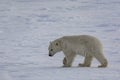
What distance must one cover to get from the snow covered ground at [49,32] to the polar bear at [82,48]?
18cm

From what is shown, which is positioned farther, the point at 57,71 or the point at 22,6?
the point at 22,6

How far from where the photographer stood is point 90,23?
802 inches

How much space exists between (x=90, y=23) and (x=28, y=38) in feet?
14.8

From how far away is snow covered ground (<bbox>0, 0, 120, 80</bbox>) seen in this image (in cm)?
948

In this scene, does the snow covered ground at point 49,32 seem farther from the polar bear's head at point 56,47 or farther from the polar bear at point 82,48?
the polar bear's head at point 56,47

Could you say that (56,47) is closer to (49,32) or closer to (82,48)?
(82,48)

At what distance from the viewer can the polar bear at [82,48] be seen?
10.1 meters

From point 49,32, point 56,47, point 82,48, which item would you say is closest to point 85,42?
point 82,48

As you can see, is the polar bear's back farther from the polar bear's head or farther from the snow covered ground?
the snow covered ground

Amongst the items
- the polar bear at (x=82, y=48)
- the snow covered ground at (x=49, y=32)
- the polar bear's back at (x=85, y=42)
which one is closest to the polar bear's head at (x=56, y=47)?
the polar bear at (x=82, y=48)

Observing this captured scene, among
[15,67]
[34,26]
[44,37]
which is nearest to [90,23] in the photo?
[34,26]

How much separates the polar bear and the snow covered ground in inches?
7.3

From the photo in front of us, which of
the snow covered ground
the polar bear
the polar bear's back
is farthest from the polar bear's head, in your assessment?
the snow covered ground

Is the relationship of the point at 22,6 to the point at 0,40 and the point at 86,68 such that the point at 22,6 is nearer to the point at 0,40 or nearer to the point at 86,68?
the point at 0,40
